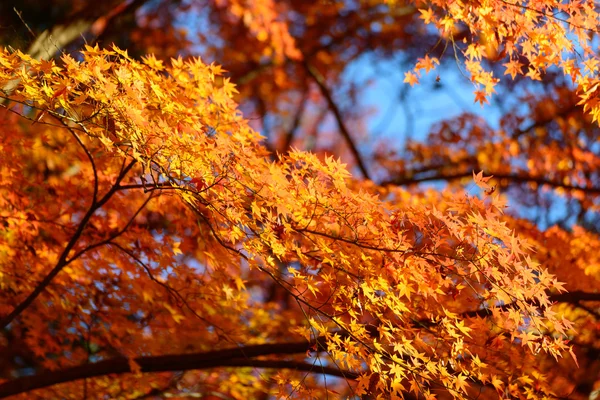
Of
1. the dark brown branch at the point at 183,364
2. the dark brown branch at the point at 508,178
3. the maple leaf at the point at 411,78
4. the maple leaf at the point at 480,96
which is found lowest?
the dark brown branch at the point at 183,364

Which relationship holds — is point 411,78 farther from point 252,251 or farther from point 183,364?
point 183,364

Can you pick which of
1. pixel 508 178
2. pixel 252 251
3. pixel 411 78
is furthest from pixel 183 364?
pixel 508 178

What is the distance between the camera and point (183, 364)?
452 centimetres

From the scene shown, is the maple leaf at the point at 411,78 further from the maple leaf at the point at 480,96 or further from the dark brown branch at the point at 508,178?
the dark brown branch at the point at 508,178

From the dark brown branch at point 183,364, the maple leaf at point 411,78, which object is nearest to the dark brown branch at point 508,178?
the maple leaf at point 411,78

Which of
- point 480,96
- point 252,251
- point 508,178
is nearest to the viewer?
point 252,251

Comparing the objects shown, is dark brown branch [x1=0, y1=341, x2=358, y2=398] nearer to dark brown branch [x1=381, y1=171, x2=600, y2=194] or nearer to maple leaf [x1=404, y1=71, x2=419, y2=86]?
maple leaf [x1=404, y1=71, x2=419, y2=86]

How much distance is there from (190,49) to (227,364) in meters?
11.6

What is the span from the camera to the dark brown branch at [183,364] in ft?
14.3

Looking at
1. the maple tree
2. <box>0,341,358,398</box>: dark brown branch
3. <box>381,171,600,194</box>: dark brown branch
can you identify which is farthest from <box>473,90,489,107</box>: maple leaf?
<box>381,171,600,194</box>: dark brown branch

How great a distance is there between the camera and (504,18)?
390cm

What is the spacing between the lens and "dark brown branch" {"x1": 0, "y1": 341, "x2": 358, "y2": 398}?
14.3 ft

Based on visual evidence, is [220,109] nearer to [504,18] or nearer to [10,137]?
[10,137]

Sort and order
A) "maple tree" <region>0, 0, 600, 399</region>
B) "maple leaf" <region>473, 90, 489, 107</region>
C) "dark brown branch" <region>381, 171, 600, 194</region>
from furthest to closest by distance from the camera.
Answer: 1. "dark brown branch" <region>381, 171, 600, 194</region>
2. "maple leaf" <region>473, 90, 489, 107</region>
3. "maple tree" <region>0, 0, 600, 399</region>
